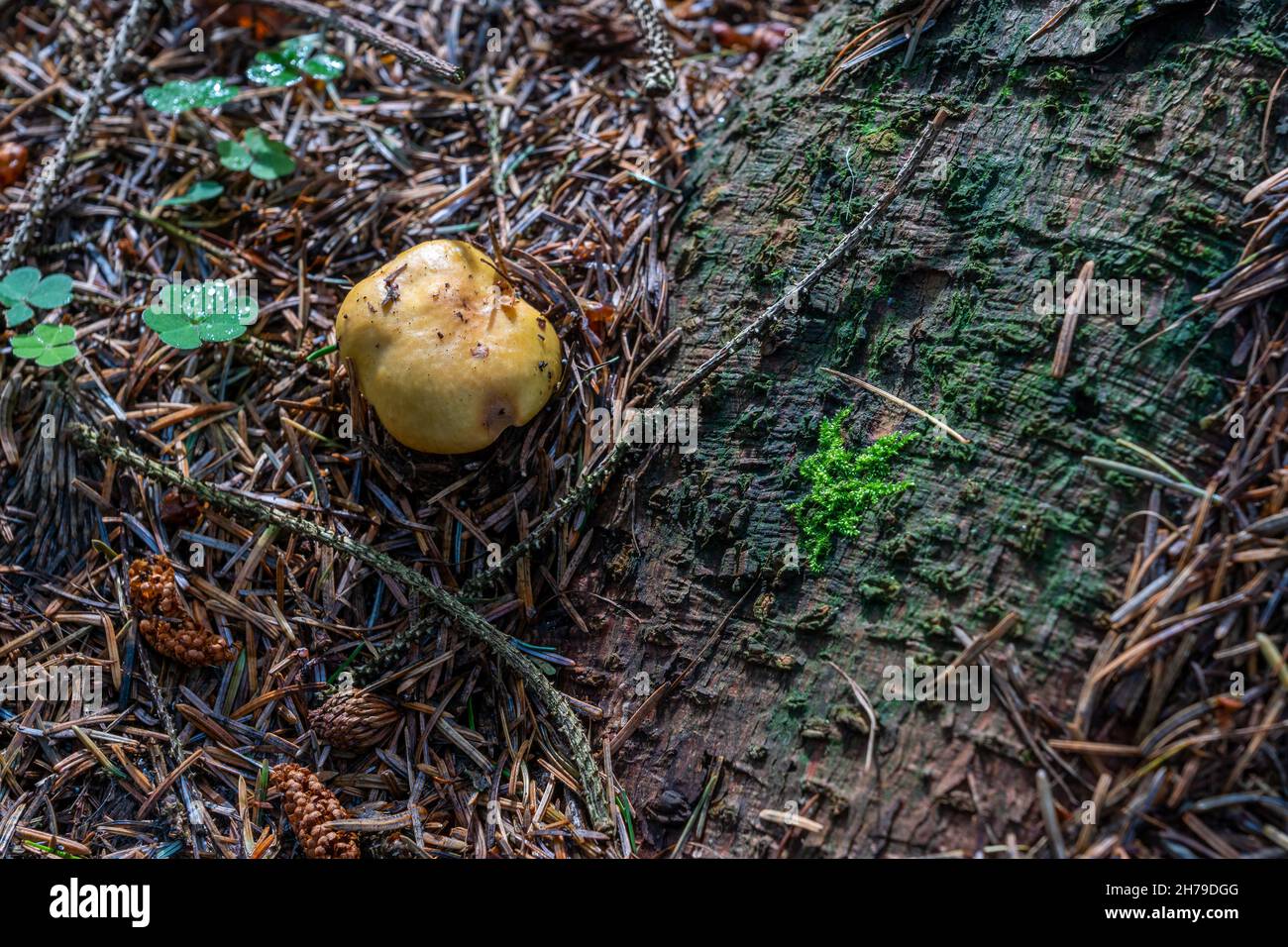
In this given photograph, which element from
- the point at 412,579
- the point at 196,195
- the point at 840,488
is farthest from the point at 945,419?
the point at 196,195

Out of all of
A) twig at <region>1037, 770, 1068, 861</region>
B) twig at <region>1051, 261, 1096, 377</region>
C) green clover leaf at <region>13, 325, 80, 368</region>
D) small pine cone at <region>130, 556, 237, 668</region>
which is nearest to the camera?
twig at <region>1037, 770, 1068, 861</region>

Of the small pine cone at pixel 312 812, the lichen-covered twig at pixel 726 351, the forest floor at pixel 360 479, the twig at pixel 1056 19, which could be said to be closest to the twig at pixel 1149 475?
the forest floor at pixel 360 479

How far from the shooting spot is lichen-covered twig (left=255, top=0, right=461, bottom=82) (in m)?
2.97

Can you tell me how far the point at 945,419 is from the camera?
7.77ft

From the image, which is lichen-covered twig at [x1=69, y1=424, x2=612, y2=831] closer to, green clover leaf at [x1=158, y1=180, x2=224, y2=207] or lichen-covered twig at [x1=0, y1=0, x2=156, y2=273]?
lichen-covered twig at [x1=0, y1=0, x2=156, y2=273]

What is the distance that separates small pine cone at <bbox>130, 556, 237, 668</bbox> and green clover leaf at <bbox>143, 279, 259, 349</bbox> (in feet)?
2.56

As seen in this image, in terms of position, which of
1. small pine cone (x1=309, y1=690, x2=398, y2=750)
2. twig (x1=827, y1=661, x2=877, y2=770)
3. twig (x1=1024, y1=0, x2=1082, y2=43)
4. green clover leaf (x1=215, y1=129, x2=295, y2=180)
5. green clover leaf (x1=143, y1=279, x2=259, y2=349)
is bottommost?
small pine cone (x1=309, y1=690, x2=398, y2=750)

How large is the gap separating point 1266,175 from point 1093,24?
69cm

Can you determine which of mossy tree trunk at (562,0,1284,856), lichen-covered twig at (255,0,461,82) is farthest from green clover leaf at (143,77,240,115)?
mossy tree trunk at (562,0,1284,856)

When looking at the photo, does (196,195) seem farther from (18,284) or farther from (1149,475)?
(1149,475)

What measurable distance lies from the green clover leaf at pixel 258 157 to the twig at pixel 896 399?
7.80 ft

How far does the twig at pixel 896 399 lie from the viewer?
2336mm
